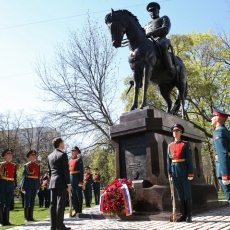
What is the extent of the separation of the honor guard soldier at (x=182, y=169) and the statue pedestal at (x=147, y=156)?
22.3 inches

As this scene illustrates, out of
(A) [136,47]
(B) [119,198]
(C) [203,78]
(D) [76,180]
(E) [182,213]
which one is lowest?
(E) [182,213]

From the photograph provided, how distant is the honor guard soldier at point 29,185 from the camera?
9.09 meters

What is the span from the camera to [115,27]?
844cm

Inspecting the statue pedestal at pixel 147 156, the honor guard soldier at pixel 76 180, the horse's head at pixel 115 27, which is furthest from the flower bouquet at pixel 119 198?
the horse's head at pixel 115 27

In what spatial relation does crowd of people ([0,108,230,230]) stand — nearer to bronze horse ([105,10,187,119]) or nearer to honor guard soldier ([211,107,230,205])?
honor guard soldier ([211,107,230,205])

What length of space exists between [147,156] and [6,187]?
4.10 meters

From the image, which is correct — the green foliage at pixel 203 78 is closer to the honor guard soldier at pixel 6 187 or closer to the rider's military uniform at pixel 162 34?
the rider's military uniform at pixel 162 34

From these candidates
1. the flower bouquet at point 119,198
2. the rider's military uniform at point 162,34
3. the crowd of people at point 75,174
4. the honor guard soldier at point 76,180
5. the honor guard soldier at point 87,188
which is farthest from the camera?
the honor guard soldier at point 87,188

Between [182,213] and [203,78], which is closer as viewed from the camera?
[182,213]

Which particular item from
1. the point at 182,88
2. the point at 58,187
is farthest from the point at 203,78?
the point at 58,187

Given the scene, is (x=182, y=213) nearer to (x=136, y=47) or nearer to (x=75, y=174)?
(x=75, y=174)

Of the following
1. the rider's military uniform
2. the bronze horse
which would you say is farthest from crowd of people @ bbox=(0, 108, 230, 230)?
the rider's military uniform

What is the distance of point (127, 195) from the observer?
22.6 feet

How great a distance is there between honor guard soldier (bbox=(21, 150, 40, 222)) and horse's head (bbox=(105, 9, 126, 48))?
4264 mm
